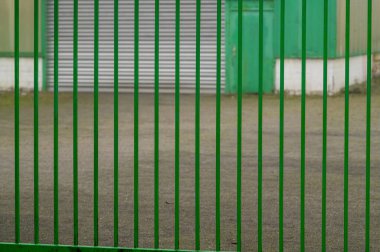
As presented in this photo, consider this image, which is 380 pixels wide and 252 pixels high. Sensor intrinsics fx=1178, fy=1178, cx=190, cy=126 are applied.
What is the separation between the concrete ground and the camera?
8258mm

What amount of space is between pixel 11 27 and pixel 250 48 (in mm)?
5206

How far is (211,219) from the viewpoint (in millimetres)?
8922

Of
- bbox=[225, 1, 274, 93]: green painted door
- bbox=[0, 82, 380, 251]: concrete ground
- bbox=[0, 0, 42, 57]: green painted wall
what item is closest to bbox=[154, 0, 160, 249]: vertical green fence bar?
bbox=[0, 82, 380, 251]: concrete ground

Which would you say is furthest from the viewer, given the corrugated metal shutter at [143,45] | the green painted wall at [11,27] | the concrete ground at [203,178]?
the corrugated metal shutter at [143,45]

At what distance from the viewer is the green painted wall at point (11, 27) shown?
25.5 meters

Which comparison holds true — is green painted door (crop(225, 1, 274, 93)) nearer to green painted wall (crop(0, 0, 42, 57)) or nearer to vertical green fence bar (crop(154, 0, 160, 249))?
green painted wall (crop(0, 0, 42, 57))

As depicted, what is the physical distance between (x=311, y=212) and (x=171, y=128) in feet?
27.9

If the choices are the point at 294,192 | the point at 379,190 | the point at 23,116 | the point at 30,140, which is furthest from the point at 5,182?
the point at 23,116

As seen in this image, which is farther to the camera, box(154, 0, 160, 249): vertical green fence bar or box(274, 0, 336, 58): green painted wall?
box(274, 0, 336, 58): green painted wall

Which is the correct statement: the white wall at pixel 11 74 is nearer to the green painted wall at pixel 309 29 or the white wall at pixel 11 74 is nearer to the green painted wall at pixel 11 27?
the green painted wall at pixel 11 27

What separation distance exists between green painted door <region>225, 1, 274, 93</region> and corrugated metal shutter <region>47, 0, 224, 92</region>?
0.37 metres

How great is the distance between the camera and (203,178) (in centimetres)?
1178

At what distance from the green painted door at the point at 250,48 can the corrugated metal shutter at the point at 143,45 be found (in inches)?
14.5

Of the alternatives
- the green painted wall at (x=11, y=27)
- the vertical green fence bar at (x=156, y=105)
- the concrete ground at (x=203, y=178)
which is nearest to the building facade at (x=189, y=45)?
the green painted wall at (x=11, y=27)
